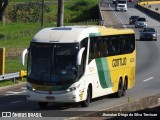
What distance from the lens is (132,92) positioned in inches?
1185

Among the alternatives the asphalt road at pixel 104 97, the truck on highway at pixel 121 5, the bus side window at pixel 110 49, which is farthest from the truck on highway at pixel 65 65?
the truck on highway at pixel 121 5

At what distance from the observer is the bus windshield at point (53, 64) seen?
22484 millimetres

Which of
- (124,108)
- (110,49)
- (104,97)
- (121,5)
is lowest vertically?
(121,5)

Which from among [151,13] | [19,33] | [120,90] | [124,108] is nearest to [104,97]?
[120,90]

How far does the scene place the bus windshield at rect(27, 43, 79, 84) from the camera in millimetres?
22484

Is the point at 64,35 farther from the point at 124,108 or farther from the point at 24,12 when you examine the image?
the point at 24,12

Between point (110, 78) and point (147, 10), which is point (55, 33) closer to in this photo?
point (110, 78)

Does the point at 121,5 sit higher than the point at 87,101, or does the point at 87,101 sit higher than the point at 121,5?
the point at 87,101

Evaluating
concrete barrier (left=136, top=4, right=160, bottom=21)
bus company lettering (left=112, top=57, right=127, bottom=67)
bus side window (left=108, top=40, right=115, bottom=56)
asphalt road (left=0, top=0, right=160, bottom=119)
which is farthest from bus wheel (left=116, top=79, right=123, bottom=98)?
concrete barrier (left=136, top=4, right=160, bottom=21)

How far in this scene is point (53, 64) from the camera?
22578 mm

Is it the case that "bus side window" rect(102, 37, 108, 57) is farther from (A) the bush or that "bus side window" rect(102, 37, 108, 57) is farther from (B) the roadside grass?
(A) the bush

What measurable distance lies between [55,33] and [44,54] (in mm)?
1020

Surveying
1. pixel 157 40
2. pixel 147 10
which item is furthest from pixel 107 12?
pixel 157 40

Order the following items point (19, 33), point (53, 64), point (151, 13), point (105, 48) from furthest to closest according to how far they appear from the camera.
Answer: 1. point (151, 13)
2. point (19, 33)
3. point (105, 48)
4. point (53, 64)
